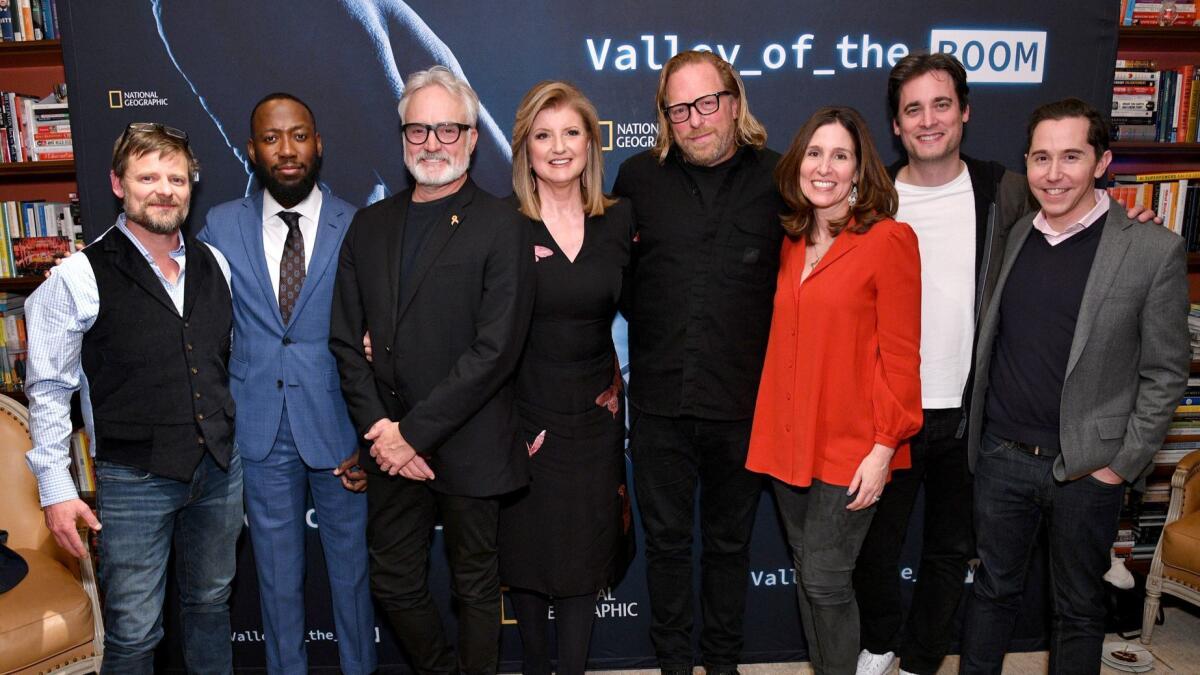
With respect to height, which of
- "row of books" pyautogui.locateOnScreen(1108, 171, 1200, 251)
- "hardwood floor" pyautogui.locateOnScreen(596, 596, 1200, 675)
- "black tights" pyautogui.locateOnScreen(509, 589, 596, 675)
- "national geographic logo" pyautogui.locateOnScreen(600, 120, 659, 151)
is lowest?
"hardwood floor" pyautogui.locateOnScreen(596, 596, 1200, 675)

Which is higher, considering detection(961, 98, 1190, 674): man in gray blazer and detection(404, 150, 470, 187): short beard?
detection(404, 150, 470, 187): short beard

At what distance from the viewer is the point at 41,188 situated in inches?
144

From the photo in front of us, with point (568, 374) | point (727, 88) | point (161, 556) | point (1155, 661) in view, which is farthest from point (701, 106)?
point (1155, 661)

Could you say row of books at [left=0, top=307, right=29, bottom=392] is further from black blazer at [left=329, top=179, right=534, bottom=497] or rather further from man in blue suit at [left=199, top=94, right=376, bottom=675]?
black blazer at [left=329, top=179, right=534, bottom=497]

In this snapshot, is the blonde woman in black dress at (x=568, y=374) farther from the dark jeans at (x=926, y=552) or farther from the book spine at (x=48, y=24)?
the book spine at (x=48, y=24)

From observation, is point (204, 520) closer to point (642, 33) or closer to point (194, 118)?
point (194, 118)

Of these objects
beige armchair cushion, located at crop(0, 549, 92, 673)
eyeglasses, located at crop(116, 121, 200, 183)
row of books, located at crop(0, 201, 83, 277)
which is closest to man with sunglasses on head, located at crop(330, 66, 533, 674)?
eyeglasses, located at crop(116, 121, 200, 183)

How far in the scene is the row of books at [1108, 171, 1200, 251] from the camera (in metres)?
3.53

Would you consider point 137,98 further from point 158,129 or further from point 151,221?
point 151,221

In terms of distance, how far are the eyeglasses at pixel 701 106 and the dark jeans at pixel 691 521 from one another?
3.09ft

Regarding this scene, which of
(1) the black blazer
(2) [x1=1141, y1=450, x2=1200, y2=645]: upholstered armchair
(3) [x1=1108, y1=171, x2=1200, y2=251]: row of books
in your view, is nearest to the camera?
(1) the black blazer

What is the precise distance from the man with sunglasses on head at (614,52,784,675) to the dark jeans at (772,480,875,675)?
0.22m

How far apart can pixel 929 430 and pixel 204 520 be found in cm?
226

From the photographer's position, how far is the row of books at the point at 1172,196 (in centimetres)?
353
